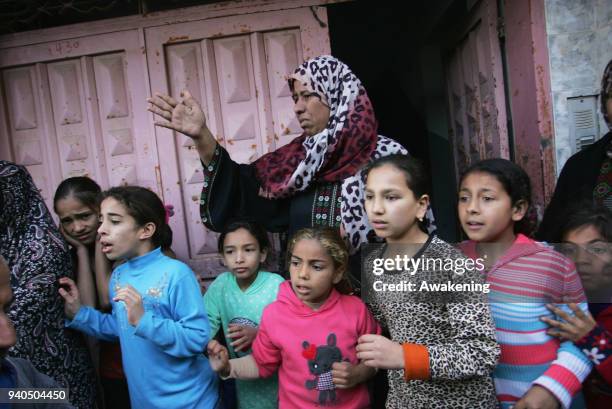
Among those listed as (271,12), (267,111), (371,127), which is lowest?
(371,127)

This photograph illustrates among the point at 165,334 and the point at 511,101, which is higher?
the point at 511,101

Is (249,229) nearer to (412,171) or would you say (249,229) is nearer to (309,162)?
(309,162)

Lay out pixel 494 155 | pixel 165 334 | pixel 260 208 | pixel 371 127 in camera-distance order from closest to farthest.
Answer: pixel 165 334 < pixel 371 127 < pixel 260 208 < pixel 494 155

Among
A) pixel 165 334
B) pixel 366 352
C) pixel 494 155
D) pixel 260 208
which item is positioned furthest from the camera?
pixel 494 155

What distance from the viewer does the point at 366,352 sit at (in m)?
1.47

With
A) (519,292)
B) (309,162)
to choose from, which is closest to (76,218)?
(309,162)

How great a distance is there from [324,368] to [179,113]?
4.02ft

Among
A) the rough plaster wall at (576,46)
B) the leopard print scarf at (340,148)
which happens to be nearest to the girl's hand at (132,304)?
the leopard print scarf at (340,148)

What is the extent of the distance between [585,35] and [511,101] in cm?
51

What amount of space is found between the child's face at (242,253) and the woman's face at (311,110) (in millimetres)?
573

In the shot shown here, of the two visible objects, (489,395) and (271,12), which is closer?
(489,395)

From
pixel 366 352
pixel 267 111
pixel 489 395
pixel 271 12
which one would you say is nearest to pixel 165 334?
pixel 366 352

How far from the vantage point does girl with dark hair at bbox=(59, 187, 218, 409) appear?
1965 mm

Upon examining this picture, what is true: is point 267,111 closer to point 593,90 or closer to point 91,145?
point 91,145
